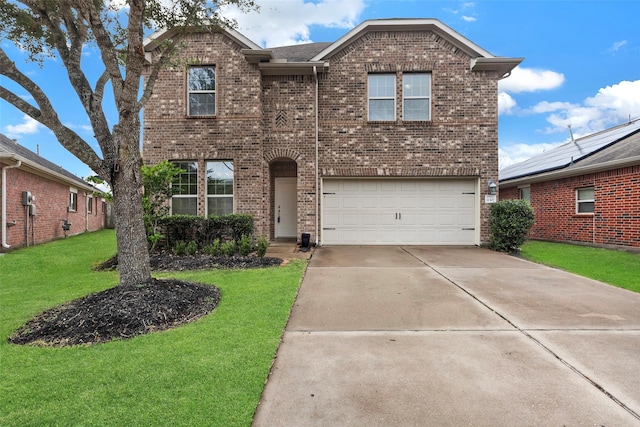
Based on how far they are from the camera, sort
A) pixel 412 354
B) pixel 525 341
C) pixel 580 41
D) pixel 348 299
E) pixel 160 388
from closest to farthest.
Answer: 1. pixel 160 388
2. pixel 412 354
3. pixel 525 341
4. pixel 348 299
5. pixel 580 41

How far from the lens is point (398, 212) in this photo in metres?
10.8

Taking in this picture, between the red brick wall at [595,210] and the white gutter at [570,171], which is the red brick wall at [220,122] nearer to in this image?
the white gutter at [570,171]

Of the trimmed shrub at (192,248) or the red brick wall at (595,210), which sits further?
the red brick wall at (595,210)

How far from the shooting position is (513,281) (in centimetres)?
595

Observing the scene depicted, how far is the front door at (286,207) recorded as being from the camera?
11.7 meters

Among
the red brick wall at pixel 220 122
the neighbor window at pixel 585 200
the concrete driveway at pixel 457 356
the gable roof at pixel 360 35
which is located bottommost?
the concrete driveway at pixel 457 356

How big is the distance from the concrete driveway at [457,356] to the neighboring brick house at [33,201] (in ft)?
34.7

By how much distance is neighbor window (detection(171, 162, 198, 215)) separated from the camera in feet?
33.1

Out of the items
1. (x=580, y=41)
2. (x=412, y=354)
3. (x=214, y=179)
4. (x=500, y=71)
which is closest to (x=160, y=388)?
(x=412, y=354)

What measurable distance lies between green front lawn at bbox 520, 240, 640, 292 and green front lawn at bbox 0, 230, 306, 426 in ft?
20.6

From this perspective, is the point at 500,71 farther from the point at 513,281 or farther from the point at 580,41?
the point at 513,281

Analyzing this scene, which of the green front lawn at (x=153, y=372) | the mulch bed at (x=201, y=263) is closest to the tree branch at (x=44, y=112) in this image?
the green front lawn at (x=153, y=372)

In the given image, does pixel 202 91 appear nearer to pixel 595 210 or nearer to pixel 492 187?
pixel 492 187

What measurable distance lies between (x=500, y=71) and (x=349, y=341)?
35.3 ft
